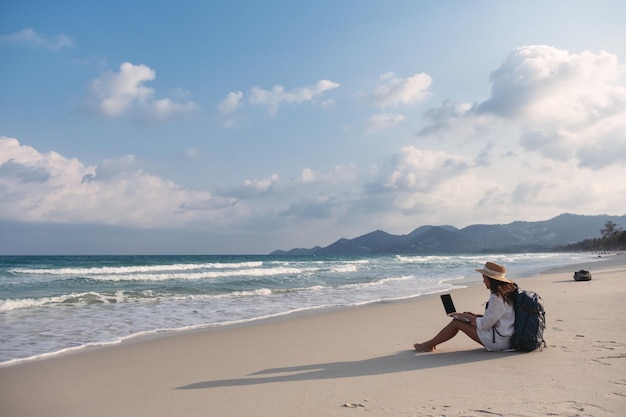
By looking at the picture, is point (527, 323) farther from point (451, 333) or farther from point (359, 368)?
point (359, 368)

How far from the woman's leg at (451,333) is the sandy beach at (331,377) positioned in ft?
0.67

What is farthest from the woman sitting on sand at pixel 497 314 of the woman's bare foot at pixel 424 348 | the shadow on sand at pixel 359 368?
the woman's bare foot at pixel 424 348

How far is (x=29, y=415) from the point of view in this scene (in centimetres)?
425

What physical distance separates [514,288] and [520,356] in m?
0.78

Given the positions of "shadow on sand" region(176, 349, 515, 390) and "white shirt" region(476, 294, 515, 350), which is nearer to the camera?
"shadow on sand" region(176, 349, 515, 390)

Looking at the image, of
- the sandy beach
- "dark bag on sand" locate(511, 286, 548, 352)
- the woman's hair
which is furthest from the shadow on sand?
the woman's hair

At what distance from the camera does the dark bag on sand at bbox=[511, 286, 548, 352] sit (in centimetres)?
562

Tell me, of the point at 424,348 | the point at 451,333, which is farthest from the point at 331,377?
the point at 451,333

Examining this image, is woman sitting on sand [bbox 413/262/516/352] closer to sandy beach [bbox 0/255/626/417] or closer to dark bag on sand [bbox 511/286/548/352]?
dark bag on sand [bbox 511/286/548/352]

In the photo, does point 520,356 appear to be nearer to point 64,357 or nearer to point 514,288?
point 514,288

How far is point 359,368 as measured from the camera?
5426 millimetres

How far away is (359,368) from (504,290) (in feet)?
6.45

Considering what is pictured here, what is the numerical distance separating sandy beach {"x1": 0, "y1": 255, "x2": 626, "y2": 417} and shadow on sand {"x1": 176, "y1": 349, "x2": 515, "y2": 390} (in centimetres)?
1

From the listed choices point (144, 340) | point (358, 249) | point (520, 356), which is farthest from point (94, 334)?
point (358, 249)
